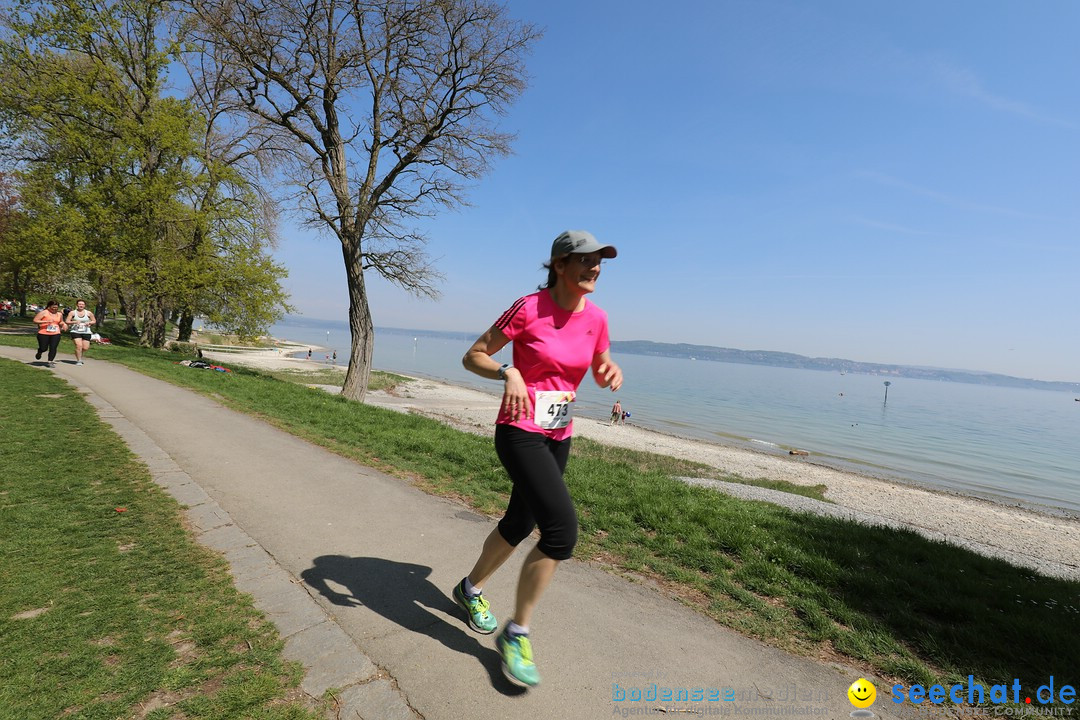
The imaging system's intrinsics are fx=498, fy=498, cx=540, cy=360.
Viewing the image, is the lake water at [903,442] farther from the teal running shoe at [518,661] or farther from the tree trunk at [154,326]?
the teal running shoe at [518,661]

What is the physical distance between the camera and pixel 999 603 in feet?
11.8

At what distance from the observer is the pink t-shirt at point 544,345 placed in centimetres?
254

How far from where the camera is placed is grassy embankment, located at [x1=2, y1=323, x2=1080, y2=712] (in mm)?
2961

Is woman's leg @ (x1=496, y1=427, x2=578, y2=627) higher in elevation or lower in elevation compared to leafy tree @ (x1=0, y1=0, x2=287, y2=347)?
lower

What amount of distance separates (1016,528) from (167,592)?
63.9ft

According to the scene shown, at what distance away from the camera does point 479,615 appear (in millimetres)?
2869

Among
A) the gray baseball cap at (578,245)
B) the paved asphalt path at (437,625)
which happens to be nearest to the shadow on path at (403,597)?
the paved asphalt path at (437,625)

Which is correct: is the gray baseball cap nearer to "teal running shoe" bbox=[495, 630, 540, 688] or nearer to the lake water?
"teal running shoe" bbox=[495, 630, 540, 688]

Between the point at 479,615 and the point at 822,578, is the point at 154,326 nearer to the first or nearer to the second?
the point at 479,615

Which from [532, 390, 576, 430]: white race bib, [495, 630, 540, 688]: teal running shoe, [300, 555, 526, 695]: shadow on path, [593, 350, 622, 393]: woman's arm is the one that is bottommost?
[300, 555, 526, 695]: shadow on path

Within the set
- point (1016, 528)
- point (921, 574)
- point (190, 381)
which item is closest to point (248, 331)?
point (190, 381)

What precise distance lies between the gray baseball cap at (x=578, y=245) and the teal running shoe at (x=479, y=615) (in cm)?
204

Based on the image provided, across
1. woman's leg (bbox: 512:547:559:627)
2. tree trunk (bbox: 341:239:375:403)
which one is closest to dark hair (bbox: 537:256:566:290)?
woman's leg (bbox: 512:547:559:627)

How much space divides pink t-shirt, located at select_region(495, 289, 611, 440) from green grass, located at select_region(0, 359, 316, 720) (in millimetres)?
1671
